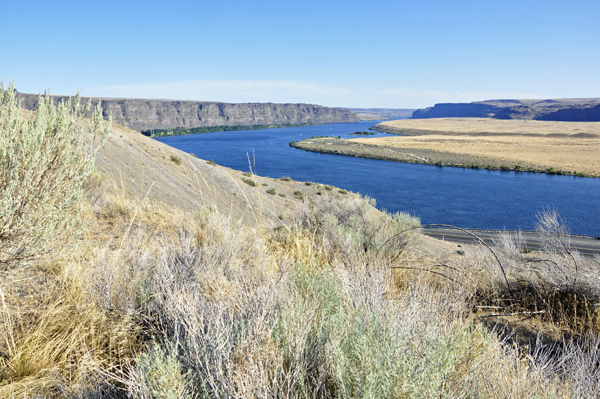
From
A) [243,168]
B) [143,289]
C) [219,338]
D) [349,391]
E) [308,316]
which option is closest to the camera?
[349,391]

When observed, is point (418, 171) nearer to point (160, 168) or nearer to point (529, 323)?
point (160, 168)

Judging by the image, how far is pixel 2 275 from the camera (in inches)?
113

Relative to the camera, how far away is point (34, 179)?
10.1 ft

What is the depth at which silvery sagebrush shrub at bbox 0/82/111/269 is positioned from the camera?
283 centimetres

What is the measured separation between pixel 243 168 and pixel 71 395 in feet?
219

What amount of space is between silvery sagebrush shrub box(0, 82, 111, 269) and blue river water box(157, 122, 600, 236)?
23384 mm

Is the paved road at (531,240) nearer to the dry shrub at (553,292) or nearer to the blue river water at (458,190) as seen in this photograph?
the blue river water at (458,190)

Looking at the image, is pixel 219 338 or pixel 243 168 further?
pixel 243 168

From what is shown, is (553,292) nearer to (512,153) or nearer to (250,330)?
(250,330)

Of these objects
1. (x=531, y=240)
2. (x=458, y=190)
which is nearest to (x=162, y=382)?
(x=531, y=240)

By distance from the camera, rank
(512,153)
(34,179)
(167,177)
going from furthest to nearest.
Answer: (512,153)
(167,177)
(34,179)

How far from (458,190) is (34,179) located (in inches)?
2361

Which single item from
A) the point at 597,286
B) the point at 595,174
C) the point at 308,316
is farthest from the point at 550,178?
the point at 308,316

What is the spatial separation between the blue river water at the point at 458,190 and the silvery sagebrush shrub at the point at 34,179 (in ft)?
76.7
